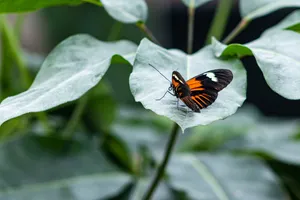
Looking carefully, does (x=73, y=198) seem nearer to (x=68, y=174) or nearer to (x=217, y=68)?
(x=68, y=174)

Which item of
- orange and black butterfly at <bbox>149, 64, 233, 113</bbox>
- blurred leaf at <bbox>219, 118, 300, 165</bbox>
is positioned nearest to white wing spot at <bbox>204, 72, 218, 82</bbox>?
orange and black butterfly at <bbox>149, 64, 233, 113</bbox>

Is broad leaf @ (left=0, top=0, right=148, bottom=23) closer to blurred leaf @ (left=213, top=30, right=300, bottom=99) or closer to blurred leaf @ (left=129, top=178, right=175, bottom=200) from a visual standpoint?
blurred leaf @ (left=213, top=30, right=300, bottom=99)

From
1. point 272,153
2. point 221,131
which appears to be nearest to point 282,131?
point 221,131

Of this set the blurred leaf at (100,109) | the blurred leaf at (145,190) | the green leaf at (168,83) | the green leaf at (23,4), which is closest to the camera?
the green leaf at (168,83)

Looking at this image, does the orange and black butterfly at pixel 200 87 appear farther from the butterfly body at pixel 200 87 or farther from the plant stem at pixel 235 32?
the plant stem at pixel 235 32

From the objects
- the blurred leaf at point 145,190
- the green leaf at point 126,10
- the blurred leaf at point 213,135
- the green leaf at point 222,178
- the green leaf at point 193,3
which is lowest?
the blurred leaf at point 213,135

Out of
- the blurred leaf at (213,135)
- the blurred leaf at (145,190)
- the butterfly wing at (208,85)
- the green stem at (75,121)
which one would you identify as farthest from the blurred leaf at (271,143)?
the butterfly wing at (208,85)

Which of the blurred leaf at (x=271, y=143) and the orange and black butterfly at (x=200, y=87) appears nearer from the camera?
the orange and black butterfly at (x=200, y=87)
